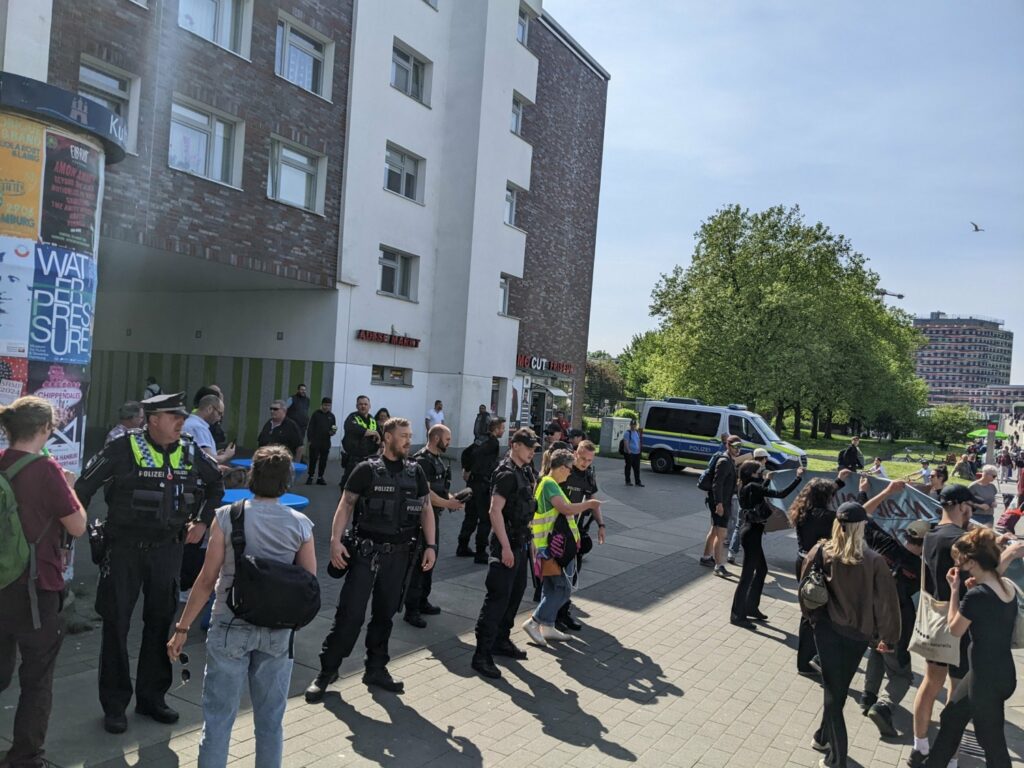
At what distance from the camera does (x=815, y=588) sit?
4.75m

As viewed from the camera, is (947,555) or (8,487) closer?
(8,487)

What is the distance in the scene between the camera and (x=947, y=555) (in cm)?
509

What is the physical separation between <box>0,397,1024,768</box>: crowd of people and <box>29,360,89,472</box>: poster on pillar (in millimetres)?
411

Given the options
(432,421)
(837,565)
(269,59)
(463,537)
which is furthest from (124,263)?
(837,565)

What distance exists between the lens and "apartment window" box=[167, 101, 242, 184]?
15.5 meters

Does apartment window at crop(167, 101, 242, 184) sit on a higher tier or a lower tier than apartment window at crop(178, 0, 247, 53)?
lower

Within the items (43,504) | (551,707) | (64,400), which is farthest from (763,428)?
(43,504)

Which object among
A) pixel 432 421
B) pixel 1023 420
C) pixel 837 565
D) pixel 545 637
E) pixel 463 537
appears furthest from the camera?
pixel 1023 420

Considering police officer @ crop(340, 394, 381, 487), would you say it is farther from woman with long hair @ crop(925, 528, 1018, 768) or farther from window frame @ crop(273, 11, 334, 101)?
woman with long hair @ crop(925, 528, 1018, 768)

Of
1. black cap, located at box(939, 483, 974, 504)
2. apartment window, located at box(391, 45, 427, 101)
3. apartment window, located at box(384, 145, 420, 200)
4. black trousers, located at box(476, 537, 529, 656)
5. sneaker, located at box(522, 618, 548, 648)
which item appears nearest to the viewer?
black cap, located at box(939, 483, 974, 504)

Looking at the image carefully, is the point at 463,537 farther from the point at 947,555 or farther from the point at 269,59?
the point at 269,59

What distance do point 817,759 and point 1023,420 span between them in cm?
12670

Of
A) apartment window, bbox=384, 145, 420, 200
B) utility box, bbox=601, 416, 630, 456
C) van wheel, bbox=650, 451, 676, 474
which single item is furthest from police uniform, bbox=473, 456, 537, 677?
utility box, bbox=601, 416, 630, 456

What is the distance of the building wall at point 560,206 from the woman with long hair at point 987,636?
2273cm
